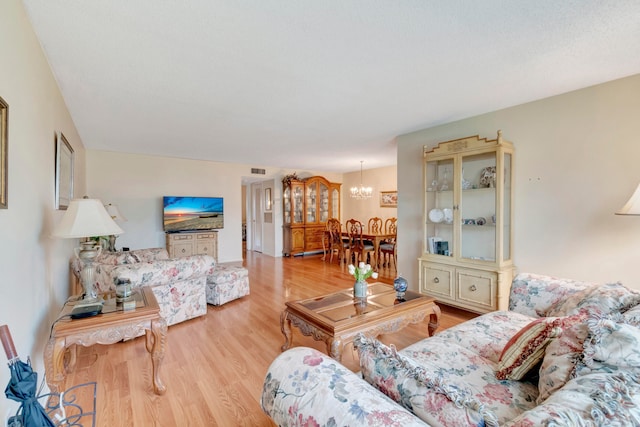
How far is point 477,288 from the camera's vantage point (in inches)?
125

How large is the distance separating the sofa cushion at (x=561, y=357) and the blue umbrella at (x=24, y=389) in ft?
5.73

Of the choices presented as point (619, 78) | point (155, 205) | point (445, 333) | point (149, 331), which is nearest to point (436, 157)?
point (619, 78)

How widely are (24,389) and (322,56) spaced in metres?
2.20

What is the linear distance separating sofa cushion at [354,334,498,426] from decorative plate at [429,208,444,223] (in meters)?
2.81

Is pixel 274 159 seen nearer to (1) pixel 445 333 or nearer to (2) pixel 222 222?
(2) pixel 222 222

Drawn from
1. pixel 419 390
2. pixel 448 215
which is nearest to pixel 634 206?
pixel 448 215

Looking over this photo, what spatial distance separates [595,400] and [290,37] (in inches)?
83.4

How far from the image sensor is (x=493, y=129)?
3.29 meters

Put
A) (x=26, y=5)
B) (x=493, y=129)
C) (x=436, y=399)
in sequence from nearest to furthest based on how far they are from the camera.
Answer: (x=436, y=399) → (x=26, y=5) → (x=493, y=129)

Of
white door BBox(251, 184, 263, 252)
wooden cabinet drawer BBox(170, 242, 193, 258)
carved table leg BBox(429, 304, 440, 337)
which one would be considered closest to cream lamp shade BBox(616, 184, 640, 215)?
carved table leg BBox(429, 304, 440, 337)

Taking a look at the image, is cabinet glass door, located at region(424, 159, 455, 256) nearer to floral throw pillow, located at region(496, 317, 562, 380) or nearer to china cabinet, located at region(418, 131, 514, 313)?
china cabinet, located at region(418, 131, 514, 313)

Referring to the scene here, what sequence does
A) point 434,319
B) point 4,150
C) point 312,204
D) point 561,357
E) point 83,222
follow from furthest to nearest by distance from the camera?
point 312,204, point 434,319, point 83,222, point 4,150, point 561,357

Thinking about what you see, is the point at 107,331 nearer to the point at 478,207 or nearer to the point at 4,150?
the point at 4,150

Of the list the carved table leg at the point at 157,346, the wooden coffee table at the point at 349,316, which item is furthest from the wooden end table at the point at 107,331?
the wooden coffee table at the point at 349,316
